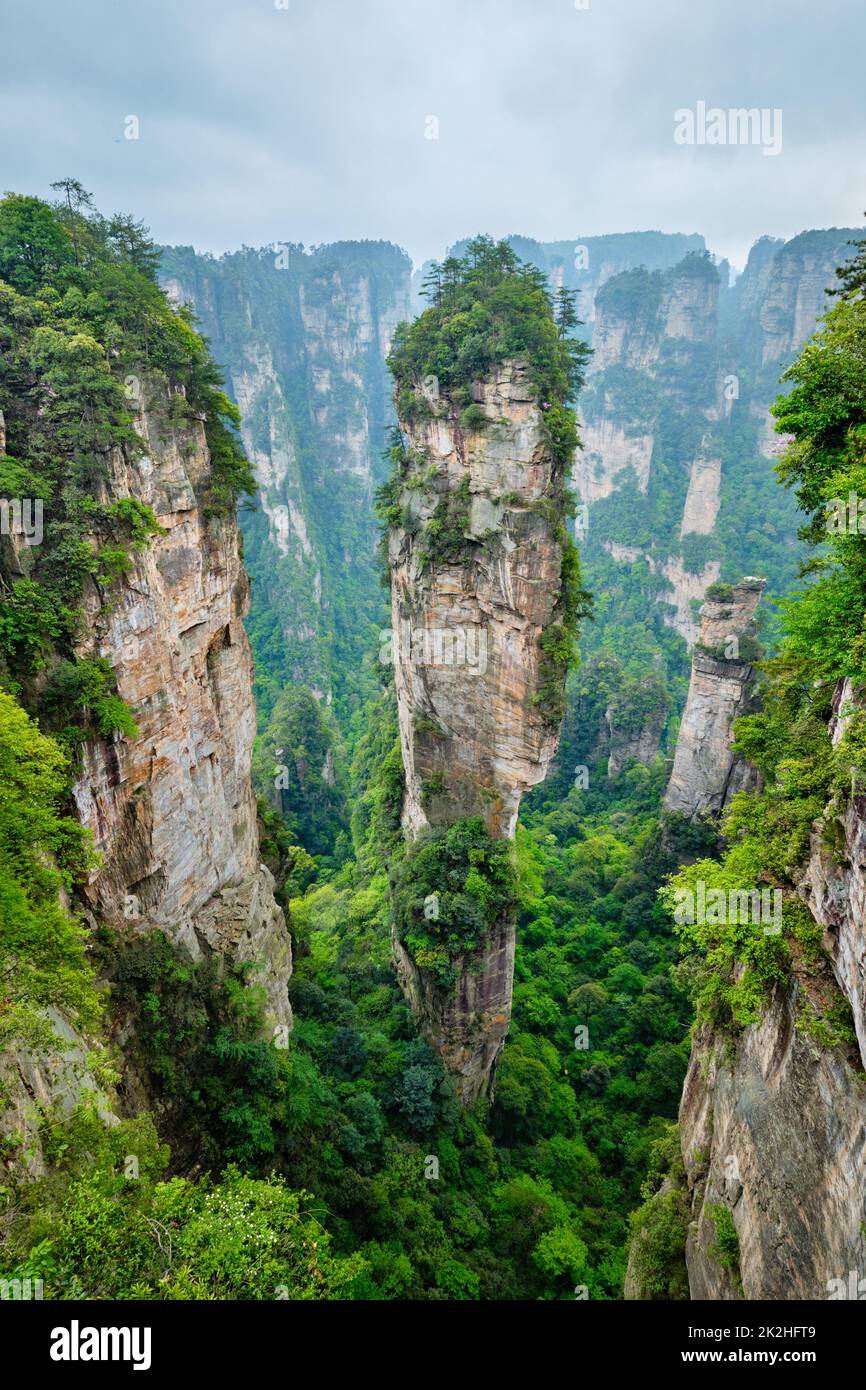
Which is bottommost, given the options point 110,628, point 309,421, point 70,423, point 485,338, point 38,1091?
point 38,1091

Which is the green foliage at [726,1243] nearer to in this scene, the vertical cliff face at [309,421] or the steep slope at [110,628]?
the steep slope at [110,628]

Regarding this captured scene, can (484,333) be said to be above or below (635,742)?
above

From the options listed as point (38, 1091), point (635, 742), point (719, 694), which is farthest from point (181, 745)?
point (635, 742)

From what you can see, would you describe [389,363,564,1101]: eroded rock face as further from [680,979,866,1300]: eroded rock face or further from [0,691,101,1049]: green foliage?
[0,691,101,1049]: green foliage

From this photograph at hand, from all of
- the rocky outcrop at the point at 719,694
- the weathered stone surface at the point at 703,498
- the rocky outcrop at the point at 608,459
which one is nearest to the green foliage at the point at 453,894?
the rocky outcrop at the point at 719,694

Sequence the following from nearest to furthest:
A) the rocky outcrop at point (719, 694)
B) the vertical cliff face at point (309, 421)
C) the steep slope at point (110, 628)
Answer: the steep slope at point (110, 628) < the rocky outcrop at point (719, 694) < the vertical cliff face at point (309, 421)

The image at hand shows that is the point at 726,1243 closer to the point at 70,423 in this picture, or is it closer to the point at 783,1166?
the point at 783,1166
